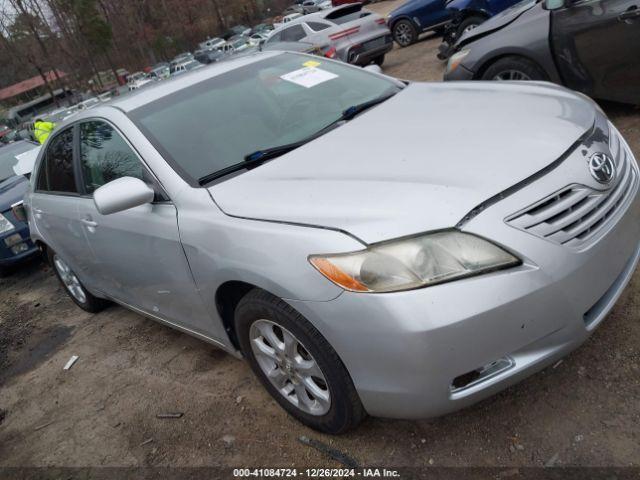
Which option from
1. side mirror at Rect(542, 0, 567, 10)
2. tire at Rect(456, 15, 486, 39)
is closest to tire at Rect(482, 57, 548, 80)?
side mirror at Rect(542, 0, 567, 10)

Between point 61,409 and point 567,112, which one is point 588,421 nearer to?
point 567,112

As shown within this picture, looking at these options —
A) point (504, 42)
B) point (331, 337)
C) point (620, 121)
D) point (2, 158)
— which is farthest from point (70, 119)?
point (2, 158)

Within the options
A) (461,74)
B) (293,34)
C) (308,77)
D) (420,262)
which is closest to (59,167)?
(308,77)

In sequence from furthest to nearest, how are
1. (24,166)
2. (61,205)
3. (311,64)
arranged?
(24,166)
(61,205)
(311,64)

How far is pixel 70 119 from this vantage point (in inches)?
138

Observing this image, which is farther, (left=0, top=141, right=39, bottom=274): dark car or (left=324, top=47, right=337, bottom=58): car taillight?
(left=324, top=47, right=337, bottom=58): car taillight

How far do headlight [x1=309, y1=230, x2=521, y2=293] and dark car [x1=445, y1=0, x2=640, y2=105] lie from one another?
135 inches

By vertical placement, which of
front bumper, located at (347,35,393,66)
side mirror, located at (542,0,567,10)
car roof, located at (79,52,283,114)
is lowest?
front bumper, located at (347,35,393,66)

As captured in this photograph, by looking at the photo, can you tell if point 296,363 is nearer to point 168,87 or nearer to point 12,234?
point 168,87

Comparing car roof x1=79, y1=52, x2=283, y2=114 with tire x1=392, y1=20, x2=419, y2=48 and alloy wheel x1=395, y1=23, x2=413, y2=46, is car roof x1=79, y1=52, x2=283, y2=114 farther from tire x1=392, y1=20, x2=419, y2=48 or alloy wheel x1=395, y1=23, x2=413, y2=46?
alloy wheel x1=395, y1=23, x2=413, y2=46

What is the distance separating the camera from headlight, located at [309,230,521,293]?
1.72m

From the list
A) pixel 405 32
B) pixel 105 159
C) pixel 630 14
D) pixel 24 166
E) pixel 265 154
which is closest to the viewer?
pixel 265 154

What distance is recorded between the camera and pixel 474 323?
1687 mm

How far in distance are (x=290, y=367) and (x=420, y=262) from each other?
0.83 metres
